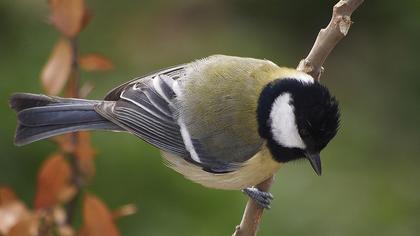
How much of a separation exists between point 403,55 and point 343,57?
0.29 m

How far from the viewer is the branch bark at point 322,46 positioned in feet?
3.43

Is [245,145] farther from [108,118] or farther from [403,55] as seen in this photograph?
[403,55]

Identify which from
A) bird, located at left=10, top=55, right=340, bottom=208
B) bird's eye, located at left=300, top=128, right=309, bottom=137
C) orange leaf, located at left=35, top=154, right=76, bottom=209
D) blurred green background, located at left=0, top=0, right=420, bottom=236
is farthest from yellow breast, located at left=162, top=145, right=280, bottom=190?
blurred green background, located at left=0, top=0, right=420, bottom=236

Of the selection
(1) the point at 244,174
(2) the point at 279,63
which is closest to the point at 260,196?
(1) the point at 244,174

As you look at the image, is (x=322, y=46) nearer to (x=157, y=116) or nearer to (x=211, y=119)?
(x=211, y=119)

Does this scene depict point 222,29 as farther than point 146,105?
Yes

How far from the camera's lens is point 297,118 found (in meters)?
1.21

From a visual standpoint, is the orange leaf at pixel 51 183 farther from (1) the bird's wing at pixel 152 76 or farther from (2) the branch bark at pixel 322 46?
(1) the bird's wing at pixel 152 76

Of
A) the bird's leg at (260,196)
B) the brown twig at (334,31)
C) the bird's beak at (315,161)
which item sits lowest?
the bird's leg at (260,196)

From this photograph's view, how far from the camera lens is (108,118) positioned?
54.7 inches

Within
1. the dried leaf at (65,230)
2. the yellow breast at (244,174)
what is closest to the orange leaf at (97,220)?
the dried leaf at (65,230)

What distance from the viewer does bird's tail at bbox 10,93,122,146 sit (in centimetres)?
127

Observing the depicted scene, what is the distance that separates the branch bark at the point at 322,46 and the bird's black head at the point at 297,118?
0.09 ft

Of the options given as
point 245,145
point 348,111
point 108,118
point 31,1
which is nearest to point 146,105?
point 108,118
